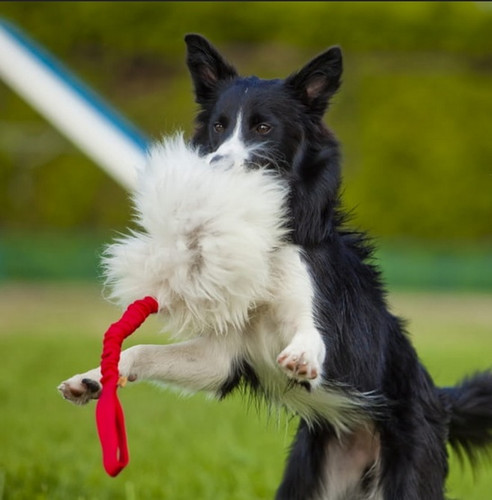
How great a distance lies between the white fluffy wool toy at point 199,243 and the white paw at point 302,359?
1.09 feet

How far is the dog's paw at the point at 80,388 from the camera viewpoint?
3646 millimetres

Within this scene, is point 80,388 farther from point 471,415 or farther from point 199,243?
point 471,415

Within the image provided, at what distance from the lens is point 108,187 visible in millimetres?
24125

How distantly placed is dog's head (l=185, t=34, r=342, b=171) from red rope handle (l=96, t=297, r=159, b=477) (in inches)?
30.4

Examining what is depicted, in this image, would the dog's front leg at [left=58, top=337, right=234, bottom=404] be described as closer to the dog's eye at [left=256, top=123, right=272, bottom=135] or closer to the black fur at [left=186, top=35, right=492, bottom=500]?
the black fur at [left=186, top=35, right=492, bottom=500]

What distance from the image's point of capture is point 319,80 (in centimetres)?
442

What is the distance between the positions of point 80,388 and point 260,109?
4.82 ft

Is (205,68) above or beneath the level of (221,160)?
above

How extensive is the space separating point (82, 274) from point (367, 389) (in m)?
17.4

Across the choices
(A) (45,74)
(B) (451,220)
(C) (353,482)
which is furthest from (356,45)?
(C) (353,482)

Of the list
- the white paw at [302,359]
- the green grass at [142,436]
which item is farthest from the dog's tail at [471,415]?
the white paw at [302,359]

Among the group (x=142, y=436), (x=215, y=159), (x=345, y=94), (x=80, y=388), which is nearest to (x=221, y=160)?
(x=215, y=159)

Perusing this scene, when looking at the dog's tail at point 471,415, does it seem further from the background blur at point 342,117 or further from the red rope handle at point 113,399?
the background blur at point 342,117

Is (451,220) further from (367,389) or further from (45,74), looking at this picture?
(367,389)
